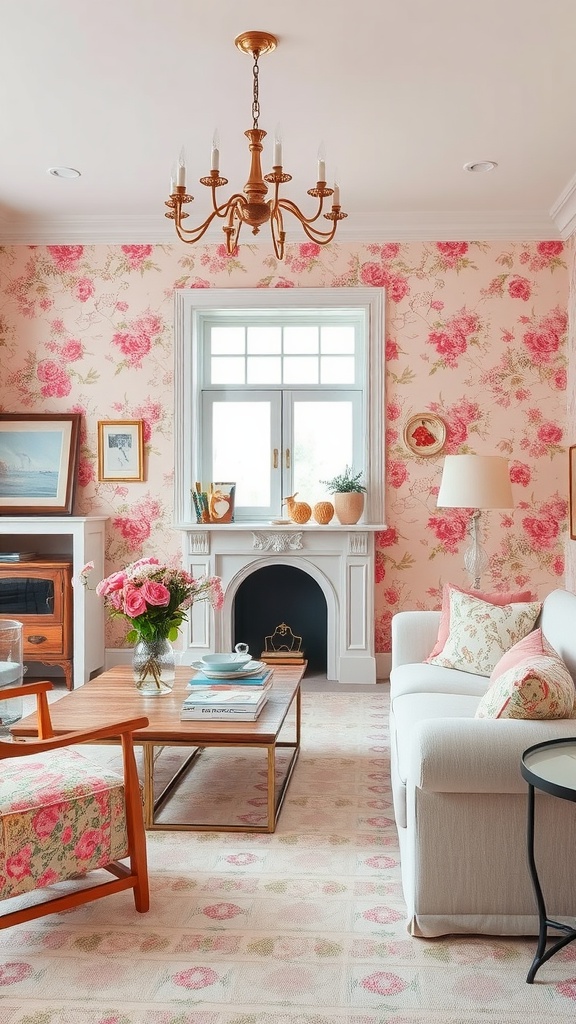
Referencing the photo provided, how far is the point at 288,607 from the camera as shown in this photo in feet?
19.4

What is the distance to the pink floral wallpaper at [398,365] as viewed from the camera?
5488 mm

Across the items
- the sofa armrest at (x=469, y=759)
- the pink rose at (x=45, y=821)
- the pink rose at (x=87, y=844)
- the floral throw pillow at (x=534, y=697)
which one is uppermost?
the floral throw pillow at (x=534, y=697)

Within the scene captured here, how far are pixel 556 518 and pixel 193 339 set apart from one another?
261cm

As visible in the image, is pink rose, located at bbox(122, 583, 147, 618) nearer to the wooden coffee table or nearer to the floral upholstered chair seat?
the wooden coffee table

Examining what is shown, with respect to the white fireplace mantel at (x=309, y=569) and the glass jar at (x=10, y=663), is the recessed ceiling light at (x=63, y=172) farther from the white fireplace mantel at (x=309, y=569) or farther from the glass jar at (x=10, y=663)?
the glass jar at (x=10, y=663)

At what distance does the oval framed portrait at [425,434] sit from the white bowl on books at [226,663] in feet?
7.97

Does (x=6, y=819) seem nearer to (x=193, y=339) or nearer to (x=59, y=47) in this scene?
(x=59, y=47)

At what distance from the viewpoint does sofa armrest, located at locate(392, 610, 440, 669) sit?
12.7 feet

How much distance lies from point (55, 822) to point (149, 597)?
1.20 m

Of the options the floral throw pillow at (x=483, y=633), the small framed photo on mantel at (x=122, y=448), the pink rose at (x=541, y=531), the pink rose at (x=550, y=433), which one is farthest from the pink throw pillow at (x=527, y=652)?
the small framed photo on mantel at (x=122, y=448)

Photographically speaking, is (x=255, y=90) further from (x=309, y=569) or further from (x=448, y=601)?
(x=309, y=569)

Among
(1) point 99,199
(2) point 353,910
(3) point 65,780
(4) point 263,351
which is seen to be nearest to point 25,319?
(1) point 99,199

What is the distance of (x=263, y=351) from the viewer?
582 centimetres

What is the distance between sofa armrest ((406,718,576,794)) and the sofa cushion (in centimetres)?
102
